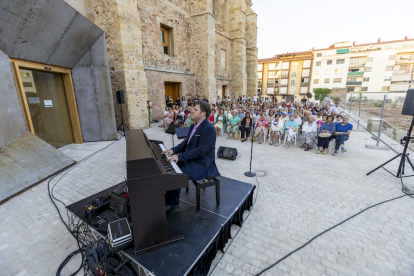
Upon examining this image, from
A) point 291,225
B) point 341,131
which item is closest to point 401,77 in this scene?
point 341,131

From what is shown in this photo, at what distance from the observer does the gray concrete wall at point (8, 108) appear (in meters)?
4.11

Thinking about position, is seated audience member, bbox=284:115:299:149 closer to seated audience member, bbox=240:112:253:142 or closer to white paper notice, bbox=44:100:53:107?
seated audience member, bbox=240:112:253:142

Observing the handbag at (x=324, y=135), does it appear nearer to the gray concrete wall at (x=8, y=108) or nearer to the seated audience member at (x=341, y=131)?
the seated audience member at (x=341, y=131)

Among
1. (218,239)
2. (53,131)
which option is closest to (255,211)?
(218,239)

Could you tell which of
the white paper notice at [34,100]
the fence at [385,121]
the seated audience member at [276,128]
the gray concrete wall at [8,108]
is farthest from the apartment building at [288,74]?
the gray concrete wall at [8,108]

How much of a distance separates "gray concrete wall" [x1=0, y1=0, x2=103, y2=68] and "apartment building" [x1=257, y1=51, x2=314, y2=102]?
34468 millimetres

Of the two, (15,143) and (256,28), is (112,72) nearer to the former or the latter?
(15,143)

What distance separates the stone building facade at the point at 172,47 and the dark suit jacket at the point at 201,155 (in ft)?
22.6

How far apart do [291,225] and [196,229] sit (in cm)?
150

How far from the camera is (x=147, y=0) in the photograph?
9.96 metres

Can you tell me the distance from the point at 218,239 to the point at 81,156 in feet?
17.9

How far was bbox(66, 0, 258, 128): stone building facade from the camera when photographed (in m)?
8.02

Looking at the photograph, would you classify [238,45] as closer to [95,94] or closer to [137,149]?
[95,94]

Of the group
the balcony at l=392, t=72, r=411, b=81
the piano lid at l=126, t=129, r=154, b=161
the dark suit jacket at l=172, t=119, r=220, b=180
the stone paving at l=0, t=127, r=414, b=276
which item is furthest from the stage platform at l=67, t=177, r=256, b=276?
the balcony at l=392, t=72, r=411, b=81
